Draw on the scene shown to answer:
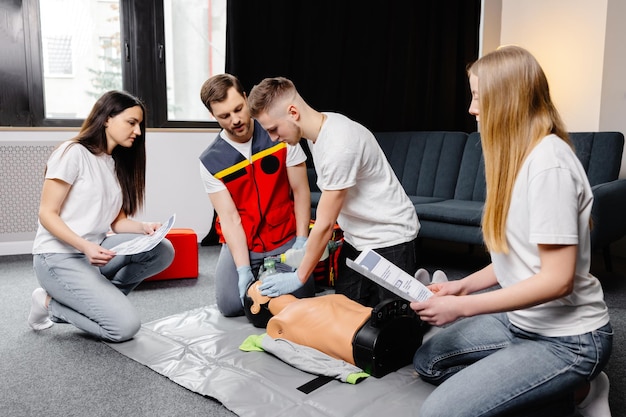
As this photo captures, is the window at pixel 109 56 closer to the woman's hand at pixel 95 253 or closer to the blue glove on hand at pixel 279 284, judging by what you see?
the woman's hand at pixel 95 253

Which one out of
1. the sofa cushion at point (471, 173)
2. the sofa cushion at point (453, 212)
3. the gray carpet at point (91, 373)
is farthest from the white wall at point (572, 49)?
the gray carpet at point (91, 373)

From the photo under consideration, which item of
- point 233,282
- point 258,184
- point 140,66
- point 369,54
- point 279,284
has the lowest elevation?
point 233,282

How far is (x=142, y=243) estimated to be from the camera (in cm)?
213

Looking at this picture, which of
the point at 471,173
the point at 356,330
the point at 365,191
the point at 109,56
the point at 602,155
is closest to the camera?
the point at 356,330

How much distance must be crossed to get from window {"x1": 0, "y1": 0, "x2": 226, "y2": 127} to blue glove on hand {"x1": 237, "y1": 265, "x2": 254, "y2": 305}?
1.98 m

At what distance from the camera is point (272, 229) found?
2.36 metres

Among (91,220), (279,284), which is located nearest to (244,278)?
(279,284)

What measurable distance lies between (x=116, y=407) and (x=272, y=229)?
100cm

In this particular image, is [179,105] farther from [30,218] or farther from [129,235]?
[129,235]

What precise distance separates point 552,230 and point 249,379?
1028 millimetres

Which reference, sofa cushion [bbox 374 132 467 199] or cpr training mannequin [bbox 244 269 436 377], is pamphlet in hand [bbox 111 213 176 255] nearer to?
cpr training mannequin [bbox 244 269 436 377]

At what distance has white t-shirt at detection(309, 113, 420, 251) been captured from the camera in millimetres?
1819

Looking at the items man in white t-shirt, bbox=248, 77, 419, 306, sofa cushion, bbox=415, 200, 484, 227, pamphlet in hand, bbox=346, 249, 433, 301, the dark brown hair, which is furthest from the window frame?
pamphlet in hand, bbox=346, 249, 433, 301

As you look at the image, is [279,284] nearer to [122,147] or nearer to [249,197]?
[249,197]
